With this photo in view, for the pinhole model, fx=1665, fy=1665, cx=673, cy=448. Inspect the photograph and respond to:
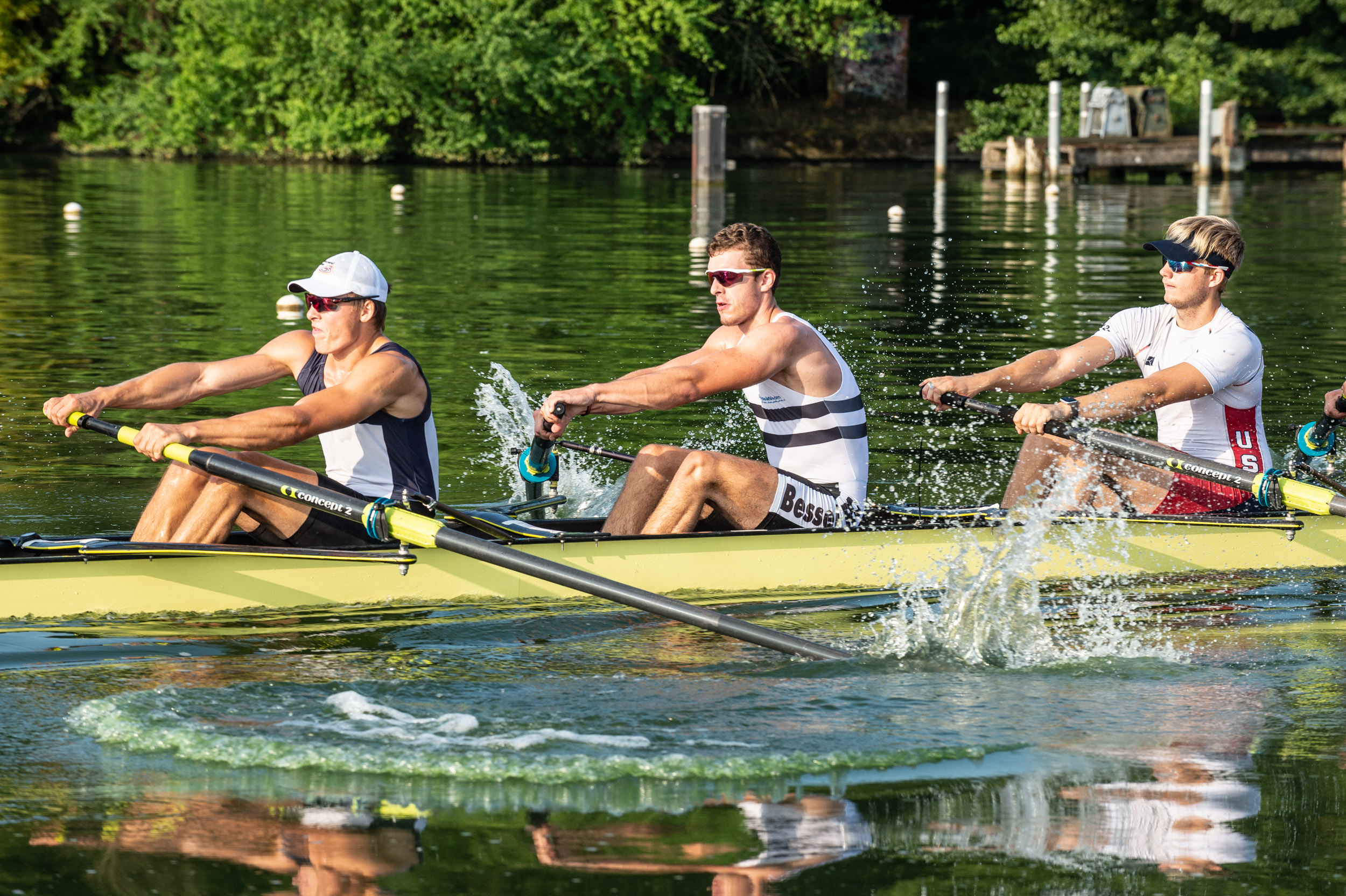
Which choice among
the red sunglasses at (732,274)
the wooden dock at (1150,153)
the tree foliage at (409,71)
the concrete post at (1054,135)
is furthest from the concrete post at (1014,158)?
the red sunglasses at (732,274)

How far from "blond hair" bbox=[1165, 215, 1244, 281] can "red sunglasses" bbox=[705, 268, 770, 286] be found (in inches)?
75.3

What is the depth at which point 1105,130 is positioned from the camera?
33.5 metres

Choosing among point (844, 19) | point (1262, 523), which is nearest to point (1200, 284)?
point (1262, 523)

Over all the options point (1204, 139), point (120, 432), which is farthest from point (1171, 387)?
point (1204, 139)

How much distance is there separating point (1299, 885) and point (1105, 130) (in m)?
31.3

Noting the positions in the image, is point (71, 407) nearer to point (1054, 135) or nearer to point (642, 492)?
point (642, 492)

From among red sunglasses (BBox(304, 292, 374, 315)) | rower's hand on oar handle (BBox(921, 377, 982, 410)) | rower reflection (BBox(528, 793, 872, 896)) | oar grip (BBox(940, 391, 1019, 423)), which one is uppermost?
red sunglasses (BBox(304, 292, 374, 315))

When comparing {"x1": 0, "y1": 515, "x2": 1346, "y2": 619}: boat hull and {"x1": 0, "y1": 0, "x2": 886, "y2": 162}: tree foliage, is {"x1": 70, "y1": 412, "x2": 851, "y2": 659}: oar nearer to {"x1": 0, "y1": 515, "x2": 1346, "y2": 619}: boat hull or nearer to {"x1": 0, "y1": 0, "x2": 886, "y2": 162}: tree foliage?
{"x1": 0, "y1": 515, "x2": 1346, "y2": 619}: boat hull

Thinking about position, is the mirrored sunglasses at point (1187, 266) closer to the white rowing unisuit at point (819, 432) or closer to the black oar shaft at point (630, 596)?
the white rowing unisuit at point (819, 432)

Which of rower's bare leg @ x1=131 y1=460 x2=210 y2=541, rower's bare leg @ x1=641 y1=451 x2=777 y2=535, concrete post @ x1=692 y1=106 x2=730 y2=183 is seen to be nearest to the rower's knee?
rower's bare leg @ x1=641 y1=451 x2=777 y2=535

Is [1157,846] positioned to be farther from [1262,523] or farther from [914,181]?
[914,181]

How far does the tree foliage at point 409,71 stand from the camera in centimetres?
3525

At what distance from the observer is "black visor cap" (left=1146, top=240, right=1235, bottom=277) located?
7031 mm

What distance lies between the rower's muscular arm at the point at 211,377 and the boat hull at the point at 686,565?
0.81 m
